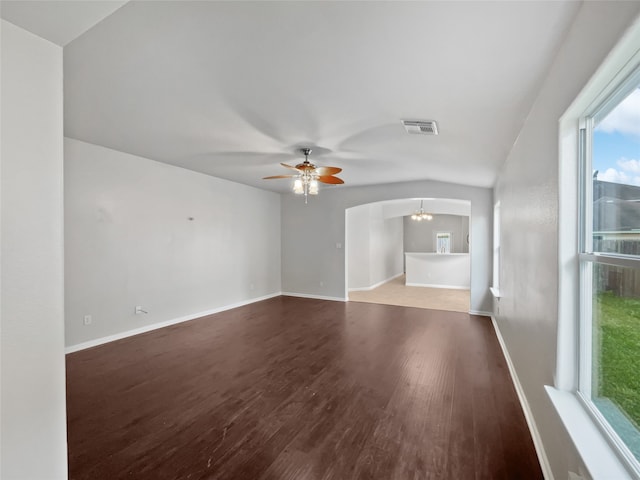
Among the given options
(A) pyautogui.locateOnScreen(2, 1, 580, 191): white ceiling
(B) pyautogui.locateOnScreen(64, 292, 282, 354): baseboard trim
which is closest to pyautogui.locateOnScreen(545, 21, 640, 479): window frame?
(A) pyautogui.locateOnScreen(2, 1, 580, 191): white ceiling

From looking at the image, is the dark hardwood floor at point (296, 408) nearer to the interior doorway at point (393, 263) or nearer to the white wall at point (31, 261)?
the white wall at point (31, 261)

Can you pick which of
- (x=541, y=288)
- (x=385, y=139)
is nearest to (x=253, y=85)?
(x=385, y=139)

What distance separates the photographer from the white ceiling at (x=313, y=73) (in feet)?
4.67

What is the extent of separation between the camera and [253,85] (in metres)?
2.17

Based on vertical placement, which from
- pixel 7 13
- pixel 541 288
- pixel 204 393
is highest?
pixel 7 13

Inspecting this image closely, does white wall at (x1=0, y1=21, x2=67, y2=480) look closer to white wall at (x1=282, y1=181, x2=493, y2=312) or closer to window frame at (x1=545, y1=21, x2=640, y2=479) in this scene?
window frame at (x1=545, y1=21, x2=640, y2=479)

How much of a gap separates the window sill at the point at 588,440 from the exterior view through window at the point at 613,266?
0.16 ft

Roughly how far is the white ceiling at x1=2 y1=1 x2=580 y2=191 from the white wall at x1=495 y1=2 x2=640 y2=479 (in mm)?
149

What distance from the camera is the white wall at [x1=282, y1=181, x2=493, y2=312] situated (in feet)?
18.1

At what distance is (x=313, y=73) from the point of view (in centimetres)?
195

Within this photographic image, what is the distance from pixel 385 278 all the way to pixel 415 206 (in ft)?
8.62

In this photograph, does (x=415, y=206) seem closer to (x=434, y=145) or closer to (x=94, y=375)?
(x=434, y=145)

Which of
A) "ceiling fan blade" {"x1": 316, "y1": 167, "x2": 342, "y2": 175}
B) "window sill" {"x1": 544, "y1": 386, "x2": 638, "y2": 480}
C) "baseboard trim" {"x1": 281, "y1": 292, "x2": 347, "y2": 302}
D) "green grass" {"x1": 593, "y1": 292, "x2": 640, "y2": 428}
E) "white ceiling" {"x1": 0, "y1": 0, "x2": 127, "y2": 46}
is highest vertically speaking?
"ceiling fan blade" {"x1": 316, "y1": 167, "x2": 342, "y2": 175}

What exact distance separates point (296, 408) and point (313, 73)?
2594 millimetres
